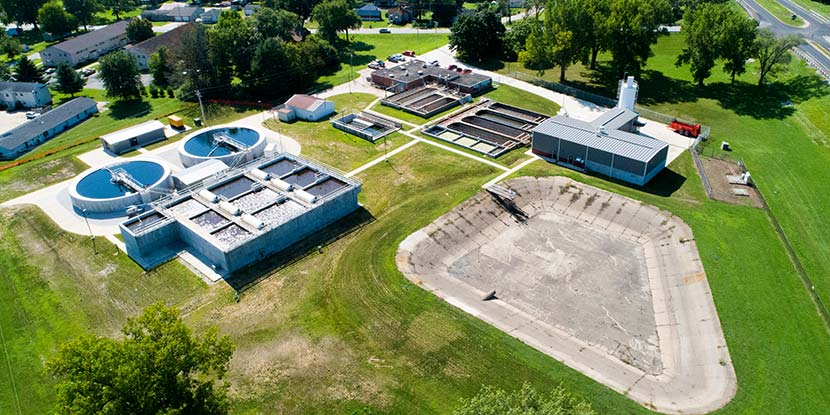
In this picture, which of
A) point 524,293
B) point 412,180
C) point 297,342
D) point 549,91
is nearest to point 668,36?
point 549,91

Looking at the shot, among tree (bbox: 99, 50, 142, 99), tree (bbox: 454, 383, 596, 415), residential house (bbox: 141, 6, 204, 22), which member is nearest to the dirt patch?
tree (bbox: 454, 383, 596, 415)

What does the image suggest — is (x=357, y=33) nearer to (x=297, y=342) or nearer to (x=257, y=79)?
(x=257, y=79)

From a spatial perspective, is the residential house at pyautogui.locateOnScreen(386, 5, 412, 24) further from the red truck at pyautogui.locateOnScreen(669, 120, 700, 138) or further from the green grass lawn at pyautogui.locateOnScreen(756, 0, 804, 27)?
the red truck at pyautogui.locateOnScreen(669, 120, 700, 138)

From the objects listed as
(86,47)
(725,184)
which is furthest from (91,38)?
(725,184)

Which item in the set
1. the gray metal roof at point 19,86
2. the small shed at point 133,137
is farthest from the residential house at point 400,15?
the gray metal roof at point 19,86

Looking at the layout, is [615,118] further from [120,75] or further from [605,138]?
[120,75]
